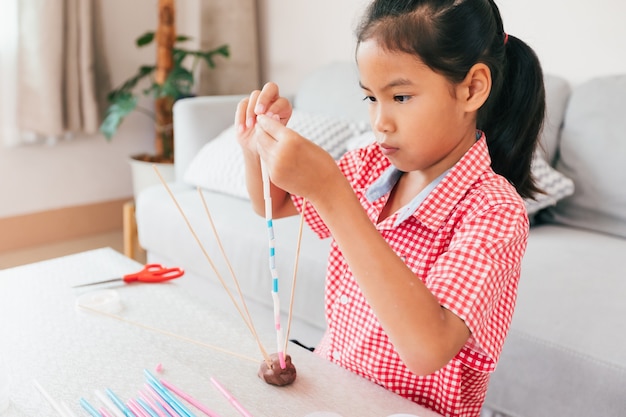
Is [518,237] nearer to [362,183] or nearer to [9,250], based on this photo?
[362,183]

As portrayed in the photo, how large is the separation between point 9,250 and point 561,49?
7.28 ft

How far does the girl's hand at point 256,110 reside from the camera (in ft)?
2.79

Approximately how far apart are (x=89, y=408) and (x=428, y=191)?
0.50 metres

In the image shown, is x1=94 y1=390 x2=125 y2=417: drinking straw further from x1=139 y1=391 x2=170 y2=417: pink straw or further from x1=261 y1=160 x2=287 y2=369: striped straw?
x1=261 y1=160 x2=287 y2=369: striped straw

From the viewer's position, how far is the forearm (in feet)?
2.25

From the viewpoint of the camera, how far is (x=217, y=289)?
1.91 metres

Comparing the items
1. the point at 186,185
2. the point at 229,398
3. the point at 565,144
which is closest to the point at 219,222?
the point at 186,185

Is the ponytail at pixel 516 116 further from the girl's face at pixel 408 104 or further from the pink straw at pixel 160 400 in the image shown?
the pink straw at pixel 160 400

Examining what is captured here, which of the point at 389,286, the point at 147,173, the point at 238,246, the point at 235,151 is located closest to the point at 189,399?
the point at 389,286

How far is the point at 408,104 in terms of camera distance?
800 millimetres

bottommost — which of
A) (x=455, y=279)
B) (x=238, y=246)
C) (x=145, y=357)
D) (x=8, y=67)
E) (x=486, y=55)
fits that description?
(x=238, y=246)

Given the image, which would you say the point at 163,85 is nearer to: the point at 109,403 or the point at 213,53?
the point at 213,53

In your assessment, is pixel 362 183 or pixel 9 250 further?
pixel 9 250

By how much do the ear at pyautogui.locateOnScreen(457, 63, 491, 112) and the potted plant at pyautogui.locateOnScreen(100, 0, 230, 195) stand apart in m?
1.95
